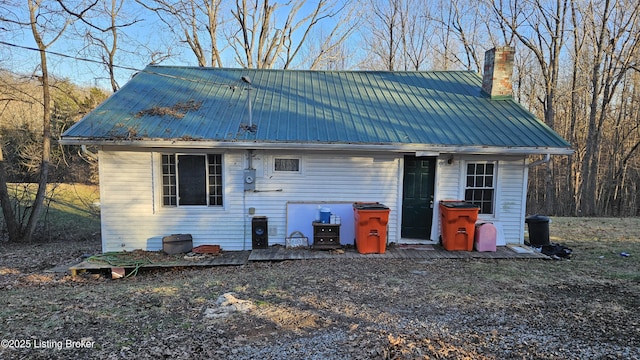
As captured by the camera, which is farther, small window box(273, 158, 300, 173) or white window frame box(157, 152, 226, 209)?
small window box(273, 158, 300, 173)

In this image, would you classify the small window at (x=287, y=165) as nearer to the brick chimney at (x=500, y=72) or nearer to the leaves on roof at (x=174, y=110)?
the leaves on roof at (x=174, y=110)

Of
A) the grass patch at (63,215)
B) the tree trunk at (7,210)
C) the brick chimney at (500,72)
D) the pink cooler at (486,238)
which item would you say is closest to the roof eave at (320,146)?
the pink cooler at (486,238)

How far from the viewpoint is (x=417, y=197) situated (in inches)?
302

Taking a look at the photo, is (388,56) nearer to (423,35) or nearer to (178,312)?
(423,35)

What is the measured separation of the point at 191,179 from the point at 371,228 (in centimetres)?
400

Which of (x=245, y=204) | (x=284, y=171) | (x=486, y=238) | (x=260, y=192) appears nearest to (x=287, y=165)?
(x=284, y=171)

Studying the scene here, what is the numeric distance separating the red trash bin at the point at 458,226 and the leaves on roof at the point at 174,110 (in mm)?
6219

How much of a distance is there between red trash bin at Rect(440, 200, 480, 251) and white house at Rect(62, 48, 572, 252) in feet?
1.17

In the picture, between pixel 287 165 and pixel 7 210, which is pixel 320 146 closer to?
pixel 287 165

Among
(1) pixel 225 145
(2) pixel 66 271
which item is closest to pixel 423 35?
(1) pixel 225 145

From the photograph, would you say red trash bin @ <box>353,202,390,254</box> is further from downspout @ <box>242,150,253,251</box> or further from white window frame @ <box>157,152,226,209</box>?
white window frame @ <box>157,152,226,209</box>

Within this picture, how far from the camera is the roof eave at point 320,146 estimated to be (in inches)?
259

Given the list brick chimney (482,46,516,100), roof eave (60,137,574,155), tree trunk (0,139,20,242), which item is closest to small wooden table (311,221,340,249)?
roof eave (60,137,574,155)

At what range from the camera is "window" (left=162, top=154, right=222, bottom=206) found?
23.5 feet
